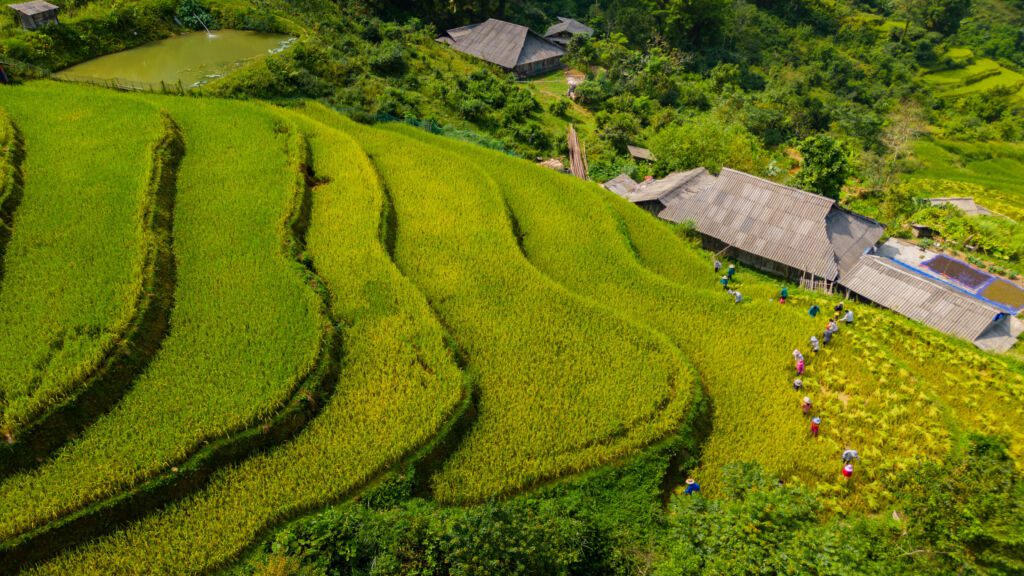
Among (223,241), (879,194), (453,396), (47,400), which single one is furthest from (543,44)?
(47,400)

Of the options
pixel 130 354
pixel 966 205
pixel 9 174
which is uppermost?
pixel 9 174

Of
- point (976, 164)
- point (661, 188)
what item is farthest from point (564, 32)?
point (976, 164)

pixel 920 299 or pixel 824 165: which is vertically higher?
pixel 824 165

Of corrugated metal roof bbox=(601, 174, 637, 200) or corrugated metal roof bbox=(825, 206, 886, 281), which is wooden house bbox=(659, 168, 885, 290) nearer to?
corrugated metal roof bbox=(825, 206, 886, 281)

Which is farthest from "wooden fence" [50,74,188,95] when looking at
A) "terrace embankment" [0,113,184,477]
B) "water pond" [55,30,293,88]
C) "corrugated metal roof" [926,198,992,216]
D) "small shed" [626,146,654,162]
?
"corrugated metal roof" [926,198,992,216]

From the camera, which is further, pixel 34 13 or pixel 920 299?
pixel 34 13

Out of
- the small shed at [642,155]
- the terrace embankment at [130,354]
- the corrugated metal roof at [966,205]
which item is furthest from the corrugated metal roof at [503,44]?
the terrace embankment at [130,354]

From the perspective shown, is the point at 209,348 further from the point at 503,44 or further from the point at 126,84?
the point at 503,44

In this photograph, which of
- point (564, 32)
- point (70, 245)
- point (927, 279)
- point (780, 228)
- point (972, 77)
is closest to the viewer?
point (70, 245)
